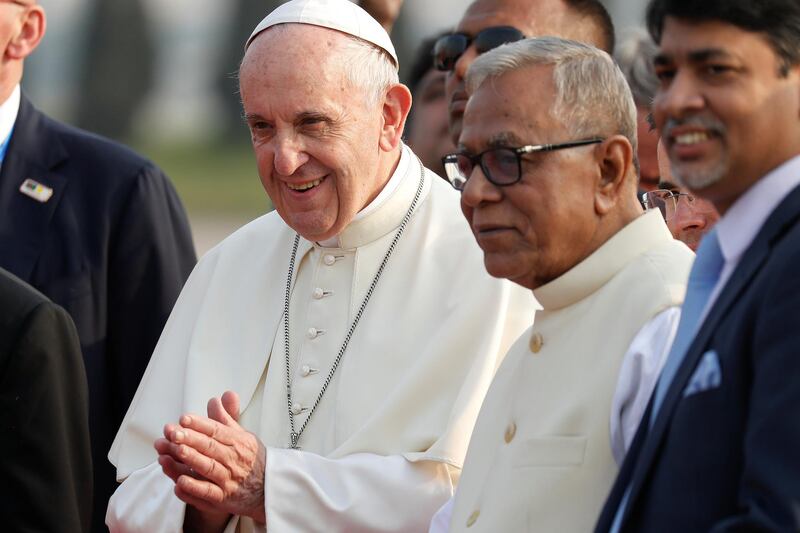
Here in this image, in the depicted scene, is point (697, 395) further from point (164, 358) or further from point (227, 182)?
point (227, 182)

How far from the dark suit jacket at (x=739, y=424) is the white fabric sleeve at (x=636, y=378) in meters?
0.28

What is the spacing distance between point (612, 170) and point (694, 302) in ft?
1.78

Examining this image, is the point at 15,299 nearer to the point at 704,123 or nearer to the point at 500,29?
the point at 704,123

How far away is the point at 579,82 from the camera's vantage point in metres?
3.33

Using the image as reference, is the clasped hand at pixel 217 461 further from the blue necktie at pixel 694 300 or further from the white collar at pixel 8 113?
the white collar at pixel 8 113

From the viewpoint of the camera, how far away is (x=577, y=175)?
10.9 ft

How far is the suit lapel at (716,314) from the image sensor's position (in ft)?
8.40

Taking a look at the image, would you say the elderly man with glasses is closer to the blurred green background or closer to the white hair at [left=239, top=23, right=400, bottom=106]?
the white hair at [left=239, top=23, right=400, bottom=106]

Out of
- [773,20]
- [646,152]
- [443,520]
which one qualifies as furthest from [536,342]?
[646,152]

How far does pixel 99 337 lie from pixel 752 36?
3414 millimetres

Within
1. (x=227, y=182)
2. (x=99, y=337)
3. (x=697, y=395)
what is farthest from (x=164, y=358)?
(x=227, y=182)

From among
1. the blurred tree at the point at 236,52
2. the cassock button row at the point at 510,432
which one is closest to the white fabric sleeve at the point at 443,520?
the cassock button row at the point at 510,432

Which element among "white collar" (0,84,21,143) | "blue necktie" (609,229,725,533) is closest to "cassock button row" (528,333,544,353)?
"blue necktie" (609,229,725,533)

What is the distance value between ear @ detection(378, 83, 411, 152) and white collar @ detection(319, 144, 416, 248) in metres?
0.09
